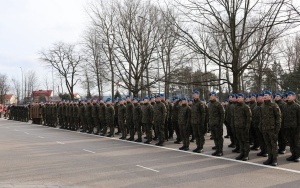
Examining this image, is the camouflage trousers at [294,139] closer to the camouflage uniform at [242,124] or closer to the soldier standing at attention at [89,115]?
the camouflage uniform at [242,124]

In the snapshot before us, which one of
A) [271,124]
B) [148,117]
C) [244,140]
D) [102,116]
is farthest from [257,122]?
[102,116]

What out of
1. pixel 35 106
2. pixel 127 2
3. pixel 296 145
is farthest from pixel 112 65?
pixel 296 145

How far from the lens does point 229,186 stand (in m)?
8.21

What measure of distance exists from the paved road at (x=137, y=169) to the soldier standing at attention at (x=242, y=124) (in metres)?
0.38

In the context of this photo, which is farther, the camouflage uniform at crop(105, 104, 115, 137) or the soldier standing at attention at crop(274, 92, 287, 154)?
the camouflage uniform at crop(105, 104, 115, 137)

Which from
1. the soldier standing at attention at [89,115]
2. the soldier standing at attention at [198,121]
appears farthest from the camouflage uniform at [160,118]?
the soldier standing at attention at [89,115]

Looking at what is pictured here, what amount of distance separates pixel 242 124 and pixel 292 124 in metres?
1.45

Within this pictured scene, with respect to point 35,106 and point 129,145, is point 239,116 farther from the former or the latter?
point 35,106

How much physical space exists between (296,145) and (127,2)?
2624 cm

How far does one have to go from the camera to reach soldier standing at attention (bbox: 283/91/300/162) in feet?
37.3

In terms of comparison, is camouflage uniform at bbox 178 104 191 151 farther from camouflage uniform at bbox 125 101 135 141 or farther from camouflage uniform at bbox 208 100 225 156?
camouflage uniform at bbox 125 101 135 141

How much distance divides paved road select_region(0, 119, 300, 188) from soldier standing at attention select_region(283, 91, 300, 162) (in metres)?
0.48

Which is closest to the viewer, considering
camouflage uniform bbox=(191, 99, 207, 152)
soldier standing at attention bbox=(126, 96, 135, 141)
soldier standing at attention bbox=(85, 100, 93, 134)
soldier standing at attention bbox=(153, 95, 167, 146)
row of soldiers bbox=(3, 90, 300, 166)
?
row of soldiers bbox=(3, 90, 300, 166)

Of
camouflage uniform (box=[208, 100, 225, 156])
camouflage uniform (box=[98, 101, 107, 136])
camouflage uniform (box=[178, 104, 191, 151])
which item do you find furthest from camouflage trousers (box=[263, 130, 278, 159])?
camouflage uniform (box=[98, 101, 107, 136])
